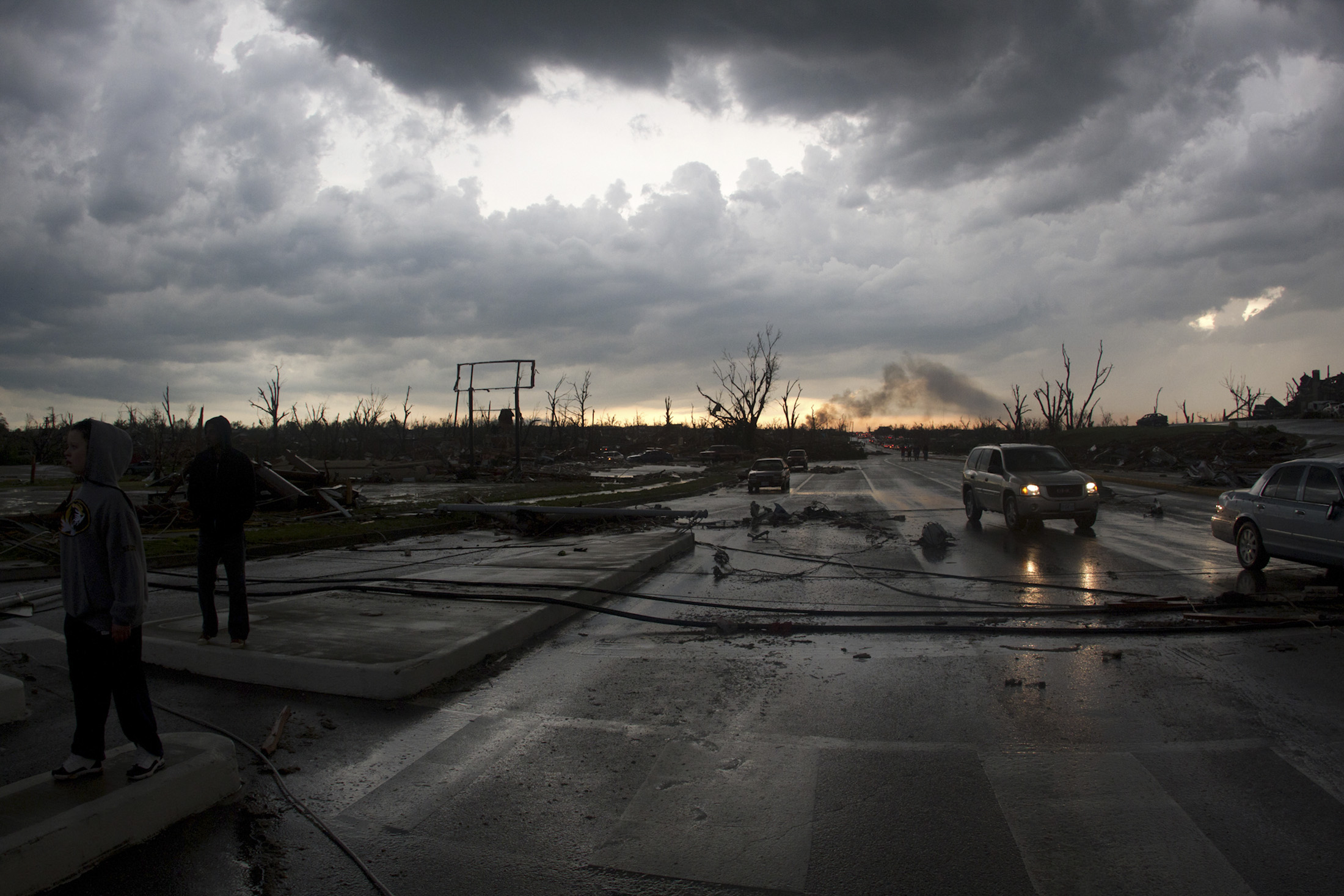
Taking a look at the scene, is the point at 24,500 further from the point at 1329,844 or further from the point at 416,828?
the point at 1329,844

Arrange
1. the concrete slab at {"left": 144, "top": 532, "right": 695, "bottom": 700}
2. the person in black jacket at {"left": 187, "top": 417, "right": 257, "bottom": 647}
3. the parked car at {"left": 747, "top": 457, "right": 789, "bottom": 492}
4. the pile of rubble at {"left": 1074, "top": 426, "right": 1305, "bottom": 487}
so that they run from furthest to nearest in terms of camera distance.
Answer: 1. the parked car at {"left": 747, "top": 457, "right": 789, "bottom": 492}
2. the pile of rubble at {"left": 1074, "top": 426, "right": 1305, "bottom": 487}
3. the person in black jacket at {"left": 187, "top": 417, "right": 257, "bottom": 647}
4. the concrete slab at {"left": 144, "top": 532, "right": 695, "bottom": 700}

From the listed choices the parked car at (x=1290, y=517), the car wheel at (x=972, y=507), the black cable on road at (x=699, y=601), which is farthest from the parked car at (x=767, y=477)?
the black cable on road at (x=699, y=601)

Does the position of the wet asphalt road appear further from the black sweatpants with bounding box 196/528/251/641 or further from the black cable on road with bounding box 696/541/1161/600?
the black cable on road with bounding box 696/541/1161/600

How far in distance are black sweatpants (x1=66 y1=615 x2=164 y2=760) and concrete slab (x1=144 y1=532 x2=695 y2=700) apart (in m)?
1.96

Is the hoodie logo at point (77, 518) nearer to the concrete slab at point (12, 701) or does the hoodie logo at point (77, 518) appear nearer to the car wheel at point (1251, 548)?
the concrete slab at point (12, 701)

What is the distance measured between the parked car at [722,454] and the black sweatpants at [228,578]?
209 feet

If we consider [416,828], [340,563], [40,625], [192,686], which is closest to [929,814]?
[416,828]

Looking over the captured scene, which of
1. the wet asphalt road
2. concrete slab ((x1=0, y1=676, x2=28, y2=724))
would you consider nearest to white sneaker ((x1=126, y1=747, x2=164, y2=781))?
the wet asphalt road

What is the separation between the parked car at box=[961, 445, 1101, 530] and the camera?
14617 mm

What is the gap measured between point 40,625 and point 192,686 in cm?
349

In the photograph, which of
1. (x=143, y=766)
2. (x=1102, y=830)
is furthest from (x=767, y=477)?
(x=143, y=766)

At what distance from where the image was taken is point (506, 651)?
6734 millimetres

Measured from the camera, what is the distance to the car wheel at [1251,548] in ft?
32.4

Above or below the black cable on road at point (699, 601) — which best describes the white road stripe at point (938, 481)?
below
